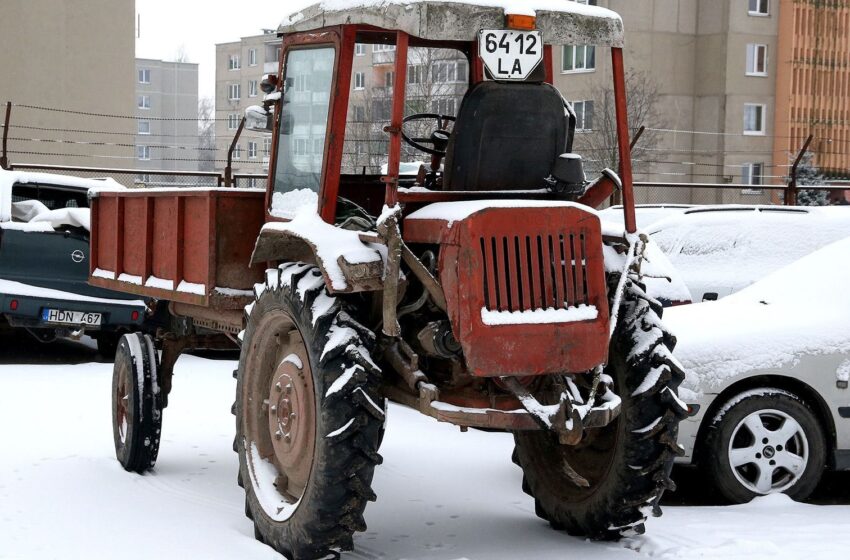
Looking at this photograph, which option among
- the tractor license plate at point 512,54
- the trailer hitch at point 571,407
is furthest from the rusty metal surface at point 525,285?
the tractor license plate at point 512,54

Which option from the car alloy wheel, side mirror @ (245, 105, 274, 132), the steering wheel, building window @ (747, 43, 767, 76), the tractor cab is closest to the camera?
the tractor cab

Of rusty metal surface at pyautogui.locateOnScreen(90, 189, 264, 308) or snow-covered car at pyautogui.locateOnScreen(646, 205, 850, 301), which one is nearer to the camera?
rusty metal surface at pyautogui.locateOnScreen(90, 189, 264, 308)

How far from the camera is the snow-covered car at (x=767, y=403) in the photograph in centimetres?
718

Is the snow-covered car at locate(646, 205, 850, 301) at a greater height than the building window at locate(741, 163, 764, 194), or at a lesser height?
lesser

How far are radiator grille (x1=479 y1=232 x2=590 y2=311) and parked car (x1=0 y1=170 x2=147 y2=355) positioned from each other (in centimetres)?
675

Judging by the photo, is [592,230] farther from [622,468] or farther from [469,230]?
[622,468]

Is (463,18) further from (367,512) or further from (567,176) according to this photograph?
(367,512)

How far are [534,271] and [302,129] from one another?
1562mm

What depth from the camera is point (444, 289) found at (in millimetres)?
5223

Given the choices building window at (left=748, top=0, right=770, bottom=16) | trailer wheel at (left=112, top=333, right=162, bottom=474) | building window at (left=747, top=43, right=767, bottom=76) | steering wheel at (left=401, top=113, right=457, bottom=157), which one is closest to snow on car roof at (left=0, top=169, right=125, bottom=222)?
trailer wheel at (left=112, top=333, right=162, bottom=474)

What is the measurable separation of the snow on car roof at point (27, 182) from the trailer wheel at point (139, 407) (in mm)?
3815

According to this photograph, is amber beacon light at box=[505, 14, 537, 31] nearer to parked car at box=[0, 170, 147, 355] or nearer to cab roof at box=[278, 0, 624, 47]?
cab roof at box=[278, 0, 624, 47]

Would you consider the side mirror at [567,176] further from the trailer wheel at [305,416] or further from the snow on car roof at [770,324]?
the snow on car roof at [770,324]

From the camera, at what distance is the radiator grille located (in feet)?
17.1
